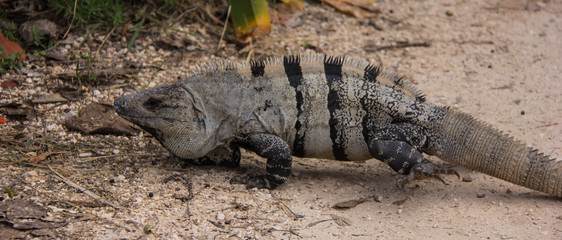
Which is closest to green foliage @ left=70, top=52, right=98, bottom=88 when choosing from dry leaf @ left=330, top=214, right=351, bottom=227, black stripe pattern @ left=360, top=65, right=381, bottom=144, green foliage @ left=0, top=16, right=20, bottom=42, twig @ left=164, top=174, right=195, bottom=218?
green foliage @ left=0, top=16, right=20, bottom=42

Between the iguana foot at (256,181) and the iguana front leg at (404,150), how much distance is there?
1035mm

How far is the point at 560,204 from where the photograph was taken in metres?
5.28

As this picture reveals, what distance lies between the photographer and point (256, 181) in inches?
220

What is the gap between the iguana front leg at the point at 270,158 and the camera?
5434mm

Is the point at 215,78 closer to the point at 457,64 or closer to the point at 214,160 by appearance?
the point at 214,160

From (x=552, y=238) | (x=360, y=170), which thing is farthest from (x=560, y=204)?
(x=360, y=170)

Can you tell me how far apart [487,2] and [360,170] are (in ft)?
18.2

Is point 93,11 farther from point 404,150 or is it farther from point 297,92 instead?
point 404,150

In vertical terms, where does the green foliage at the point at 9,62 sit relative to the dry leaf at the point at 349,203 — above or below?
above

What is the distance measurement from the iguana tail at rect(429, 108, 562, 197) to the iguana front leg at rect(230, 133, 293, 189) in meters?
1.47

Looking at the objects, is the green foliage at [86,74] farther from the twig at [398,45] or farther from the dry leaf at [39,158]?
the twig at [398,45]

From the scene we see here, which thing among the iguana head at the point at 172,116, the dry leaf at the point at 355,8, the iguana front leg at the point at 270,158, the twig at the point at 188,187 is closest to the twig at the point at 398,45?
the dry leaf at the point at 355,8

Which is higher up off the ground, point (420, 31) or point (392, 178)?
point (420, 31)

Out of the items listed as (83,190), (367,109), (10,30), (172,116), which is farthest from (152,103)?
(10,30)
